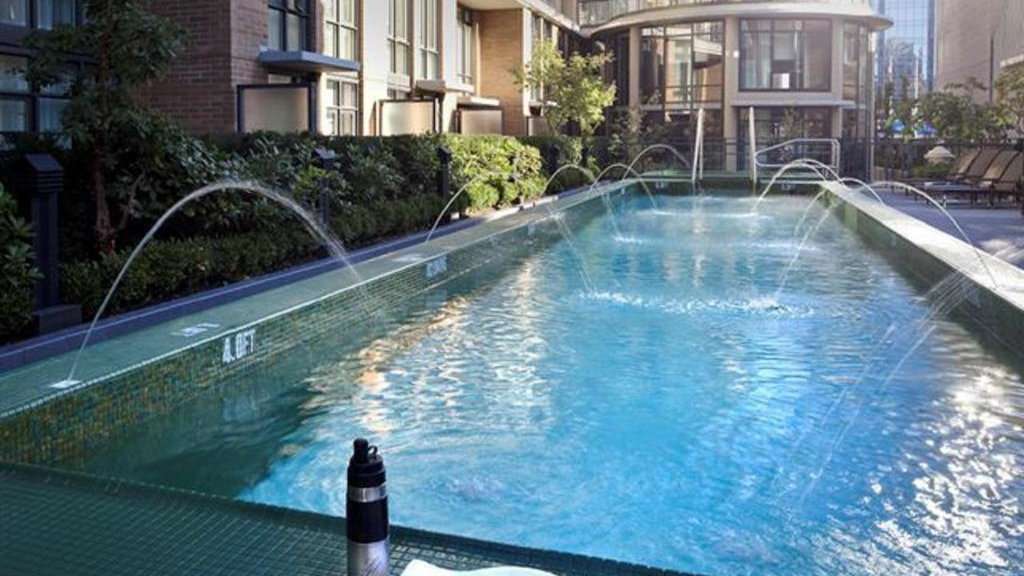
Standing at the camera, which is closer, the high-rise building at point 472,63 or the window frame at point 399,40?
the high-rise building at point 472,63

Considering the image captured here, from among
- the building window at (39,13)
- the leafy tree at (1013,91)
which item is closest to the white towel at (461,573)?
the building window at (39,13)

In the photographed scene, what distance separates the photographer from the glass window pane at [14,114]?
41.1ft

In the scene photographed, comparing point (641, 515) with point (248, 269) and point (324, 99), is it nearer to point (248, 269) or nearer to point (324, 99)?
point (248, 269)

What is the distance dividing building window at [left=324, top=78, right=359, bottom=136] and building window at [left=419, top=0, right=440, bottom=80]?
170 inches

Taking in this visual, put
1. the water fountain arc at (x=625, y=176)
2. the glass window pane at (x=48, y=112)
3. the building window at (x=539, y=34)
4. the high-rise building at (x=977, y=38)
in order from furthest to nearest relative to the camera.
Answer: the high-rise building at (x=977, y=38) < the building window at (x=539, y=34) < the water fountain arc at (x=625, y=176) < the glass window pane at (x=48, y=112)

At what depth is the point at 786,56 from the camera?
1465 inches

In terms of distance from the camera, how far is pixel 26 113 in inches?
505

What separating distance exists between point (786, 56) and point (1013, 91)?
13920mm

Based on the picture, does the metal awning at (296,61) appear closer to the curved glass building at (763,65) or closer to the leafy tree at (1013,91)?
the leafy tree at (1013,91)

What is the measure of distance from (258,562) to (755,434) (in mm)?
3213

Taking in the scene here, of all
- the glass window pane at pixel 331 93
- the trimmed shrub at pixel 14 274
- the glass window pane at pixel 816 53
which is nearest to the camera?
the trimmed shrub at pixel 14 274

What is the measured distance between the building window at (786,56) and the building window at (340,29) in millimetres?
19574

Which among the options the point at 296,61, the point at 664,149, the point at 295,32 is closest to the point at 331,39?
the point at 295,32

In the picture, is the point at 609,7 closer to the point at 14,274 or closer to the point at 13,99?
the point at 13,99
